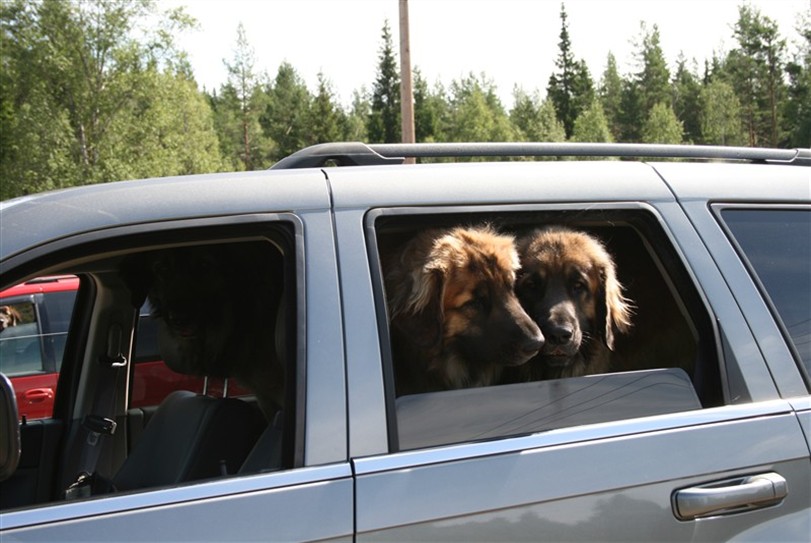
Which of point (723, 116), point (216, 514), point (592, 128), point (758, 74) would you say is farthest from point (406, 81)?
point (758, 74)

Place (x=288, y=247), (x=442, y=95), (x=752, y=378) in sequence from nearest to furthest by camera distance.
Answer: (x=288, y=247)
(x=752, y=378)
(x=442, y=95)

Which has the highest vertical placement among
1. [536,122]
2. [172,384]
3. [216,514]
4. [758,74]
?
[758,74]

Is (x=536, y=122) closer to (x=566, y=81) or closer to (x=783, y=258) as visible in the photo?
(x=566, y=81)

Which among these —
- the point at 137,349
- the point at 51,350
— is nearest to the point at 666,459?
the point at 137,349

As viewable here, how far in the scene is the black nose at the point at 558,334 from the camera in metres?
2.73

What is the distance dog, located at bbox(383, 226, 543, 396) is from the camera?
8.45 feet

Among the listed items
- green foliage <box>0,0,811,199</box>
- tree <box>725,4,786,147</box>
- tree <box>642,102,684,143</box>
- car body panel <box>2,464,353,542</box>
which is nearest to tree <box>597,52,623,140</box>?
green foliage <box>0,0,811,199</box>

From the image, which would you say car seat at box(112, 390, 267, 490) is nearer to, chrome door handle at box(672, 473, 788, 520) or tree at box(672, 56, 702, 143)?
chrome door handle at box(672, 473, 788, 520)

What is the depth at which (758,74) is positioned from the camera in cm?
6894

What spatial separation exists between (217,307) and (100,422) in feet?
2.50

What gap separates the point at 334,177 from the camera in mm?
2240

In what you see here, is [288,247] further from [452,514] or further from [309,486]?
[452,514]

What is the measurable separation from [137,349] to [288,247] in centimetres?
216

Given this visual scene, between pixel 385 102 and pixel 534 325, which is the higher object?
pixel 385 102
